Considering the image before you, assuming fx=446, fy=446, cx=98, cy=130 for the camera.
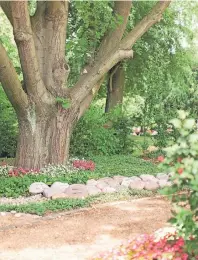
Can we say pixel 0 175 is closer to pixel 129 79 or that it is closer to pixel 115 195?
pixel 115 195

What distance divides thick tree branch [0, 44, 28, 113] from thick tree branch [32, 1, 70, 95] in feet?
2.41

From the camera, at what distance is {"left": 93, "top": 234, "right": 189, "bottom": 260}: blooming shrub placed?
11.7ft

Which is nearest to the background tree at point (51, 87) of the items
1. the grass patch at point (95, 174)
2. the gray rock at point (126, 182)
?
the grass patch at point (95, 174)

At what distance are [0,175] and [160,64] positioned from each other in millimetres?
8819

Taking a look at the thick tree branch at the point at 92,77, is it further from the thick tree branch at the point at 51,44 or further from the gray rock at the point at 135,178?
the gray rock at the point at 135,178

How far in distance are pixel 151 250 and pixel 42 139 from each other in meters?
5.83

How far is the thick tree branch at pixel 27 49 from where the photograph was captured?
7.62m

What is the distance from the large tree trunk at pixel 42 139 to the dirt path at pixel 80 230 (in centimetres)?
295

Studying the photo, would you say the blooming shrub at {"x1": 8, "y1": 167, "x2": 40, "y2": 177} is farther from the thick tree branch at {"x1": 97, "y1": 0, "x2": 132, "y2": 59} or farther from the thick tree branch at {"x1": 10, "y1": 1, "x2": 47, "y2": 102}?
the thick tree branch at {"x1": 97, "y1": 0, "x2": 132, "y2": 59}

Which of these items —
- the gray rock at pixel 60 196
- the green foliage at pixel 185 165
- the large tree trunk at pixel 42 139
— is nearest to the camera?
the green foliage at pixel 185 165

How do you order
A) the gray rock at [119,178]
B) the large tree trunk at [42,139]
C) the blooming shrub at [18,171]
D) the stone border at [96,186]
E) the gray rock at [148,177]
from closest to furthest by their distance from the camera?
the stone border at [96,186] < the gray rock at [119,178] < the gray rock at [148,177] < the blooming shrub at [18,171] < the large tree trunk at [42,139]

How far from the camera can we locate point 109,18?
31.2ft

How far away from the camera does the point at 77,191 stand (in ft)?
24.0

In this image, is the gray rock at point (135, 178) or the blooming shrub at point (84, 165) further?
the blooming shrub at point (84, 165)
